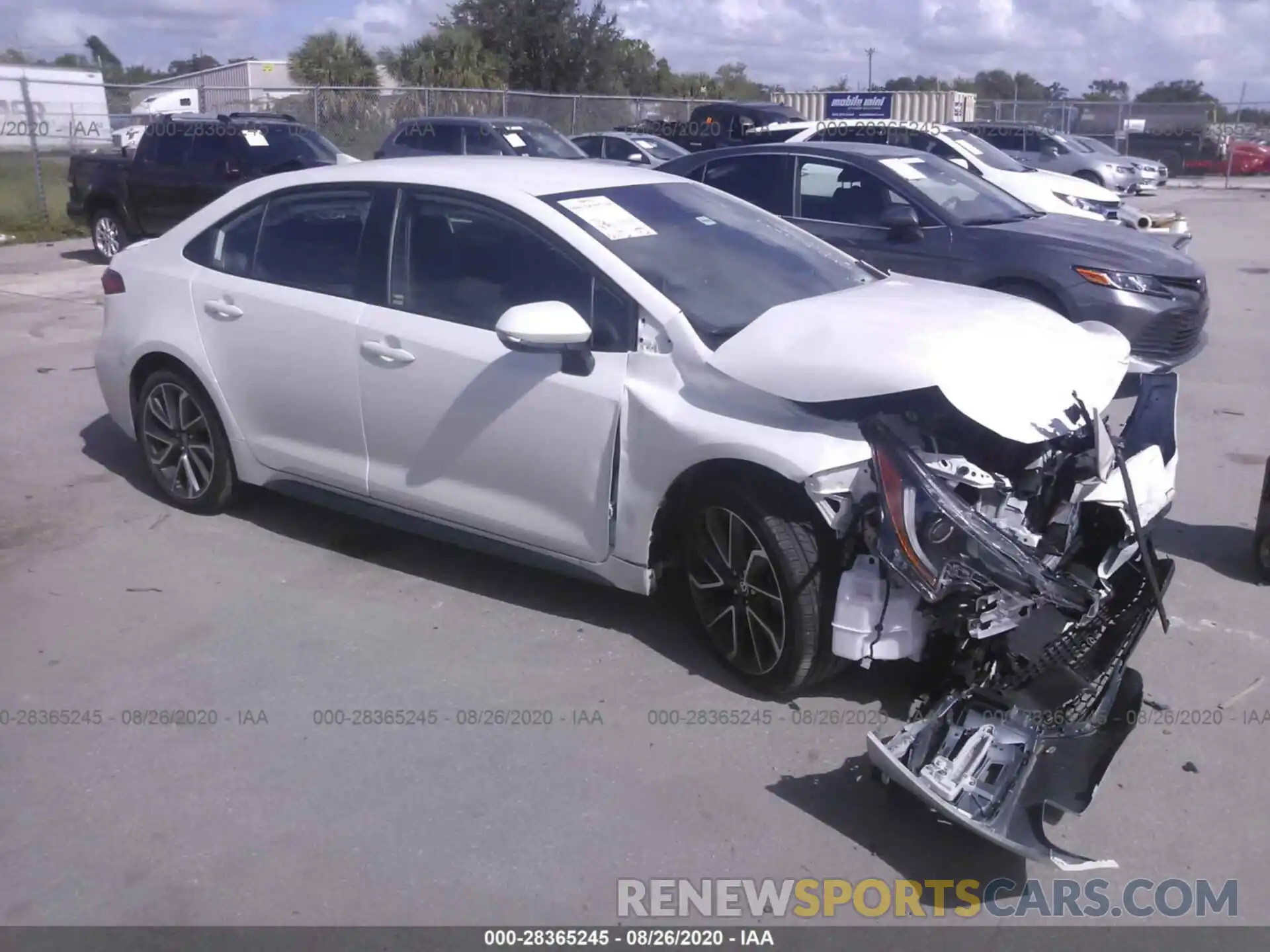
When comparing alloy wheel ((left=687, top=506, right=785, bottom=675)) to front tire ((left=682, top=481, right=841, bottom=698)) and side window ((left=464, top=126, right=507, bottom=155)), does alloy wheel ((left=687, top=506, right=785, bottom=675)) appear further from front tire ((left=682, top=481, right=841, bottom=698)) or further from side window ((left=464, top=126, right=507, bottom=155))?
side window ((left=464, top=126, right=507, bottom=155))

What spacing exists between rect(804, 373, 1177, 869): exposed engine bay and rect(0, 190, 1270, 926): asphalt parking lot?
Answer: 286mm

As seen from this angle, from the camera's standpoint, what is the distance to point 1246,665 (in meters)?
4.54

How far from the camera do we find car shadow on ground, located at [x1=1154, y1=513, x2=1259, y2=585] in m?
5.43

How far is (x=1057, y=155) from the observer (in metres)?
25.7

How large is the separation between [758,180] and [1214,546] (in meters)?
4.65

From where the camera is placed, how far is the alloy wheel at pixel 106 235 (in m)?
14.9

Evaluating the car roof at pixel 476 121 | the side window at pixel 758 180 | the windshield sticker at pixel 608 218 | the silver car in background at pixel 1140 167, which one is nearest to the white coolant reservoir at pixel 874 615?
the windshield sticker at pixel 608 218

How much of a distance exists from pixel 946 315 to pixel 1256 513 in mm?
2831

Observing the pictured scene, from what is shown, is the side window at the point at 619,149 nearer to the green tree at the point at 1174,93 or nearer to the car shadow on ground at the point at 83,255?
the car shadow on ground at the point at 83,255

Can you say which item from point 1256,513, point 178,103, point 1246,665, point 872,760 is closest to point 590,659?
point 872,760

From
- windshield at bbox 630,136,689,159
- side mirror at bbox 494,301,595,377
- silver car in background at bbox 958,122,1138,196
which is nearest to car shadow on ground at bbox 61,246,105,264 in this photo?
windshield at bbox 630,136,689,159

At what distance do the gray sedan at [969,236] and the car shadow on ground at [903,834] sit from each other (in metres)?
5.10

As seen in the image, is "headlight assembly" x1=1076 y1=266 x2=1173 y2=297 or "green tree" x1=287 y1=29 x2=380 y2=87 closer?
"headlight assembly" x1=1076 y1=266 x2=1173 y2=297

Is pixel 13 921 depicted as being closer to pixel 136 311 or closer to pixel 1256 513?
pixel 136 311
